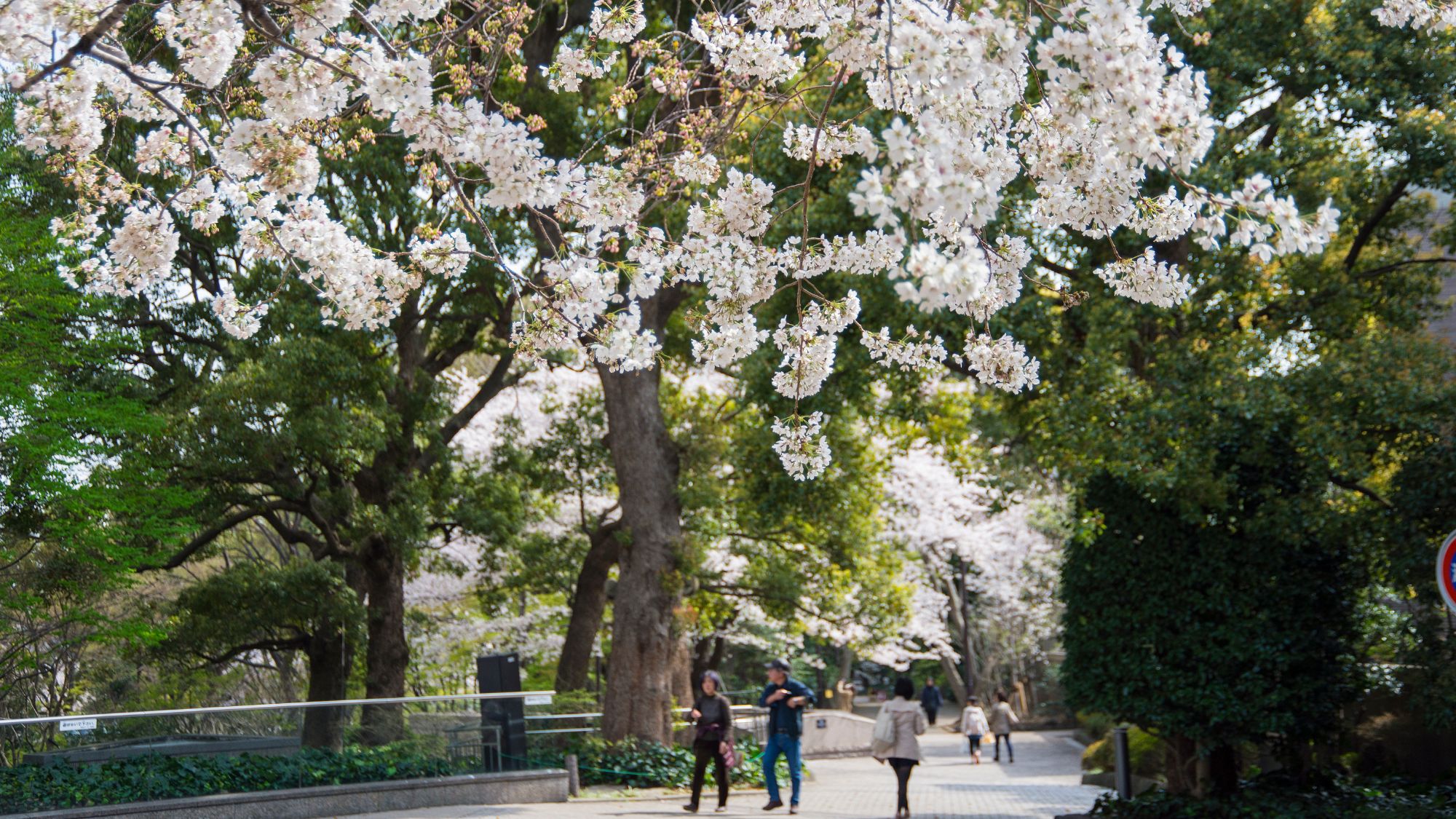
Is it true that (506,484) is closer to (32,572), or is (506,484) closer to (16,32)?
(32,572)

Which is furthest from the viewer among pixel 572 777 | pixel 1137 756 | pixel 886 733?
pixel 1137 756

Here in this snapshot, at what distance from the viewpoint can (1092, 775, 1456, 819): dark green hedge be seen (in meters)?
10.2

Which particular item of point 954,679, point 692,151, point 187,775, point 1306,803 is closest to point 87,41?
point 692,151

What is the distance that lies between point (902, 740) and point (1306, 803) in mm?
3644

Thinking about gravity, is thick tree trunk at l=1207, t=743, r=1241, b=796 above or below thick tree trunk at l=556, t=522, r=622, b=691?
below

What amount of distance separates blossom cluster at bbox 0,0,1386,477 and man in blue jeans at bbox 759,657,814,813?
601 centimetres

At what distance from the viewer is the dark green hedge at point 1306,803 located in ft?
33.4

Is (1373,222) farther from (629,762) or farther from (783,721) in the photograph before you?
(629,762)

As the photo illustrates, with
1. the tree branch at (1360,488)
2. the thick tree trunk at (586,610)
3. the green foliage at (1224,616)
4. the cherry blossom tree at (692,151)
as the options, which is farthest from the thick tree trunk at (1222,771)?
the thick tree trunk at (586,610)

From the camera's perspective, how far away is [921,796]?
1631 cm

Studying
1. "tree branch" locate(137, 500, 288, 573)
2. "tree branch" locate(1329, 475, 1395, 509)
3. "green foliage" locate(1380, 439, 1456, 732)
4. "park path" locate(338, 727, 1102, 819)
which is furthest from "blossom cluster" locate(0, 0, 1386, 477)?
"tree branch" locate(137, 500, 288, 573)

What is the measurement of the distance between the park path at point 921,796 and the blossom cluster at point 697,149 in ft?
21.4

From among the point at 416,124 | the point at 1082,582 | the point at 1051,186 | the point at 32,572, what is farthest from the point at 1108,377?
the point at 32,572

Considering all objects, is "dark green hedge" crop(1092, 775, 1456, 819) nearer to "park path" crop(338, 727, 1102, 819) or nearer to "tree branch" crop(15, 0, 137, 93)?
"park path" crop(338, 727, 1102, 819)
